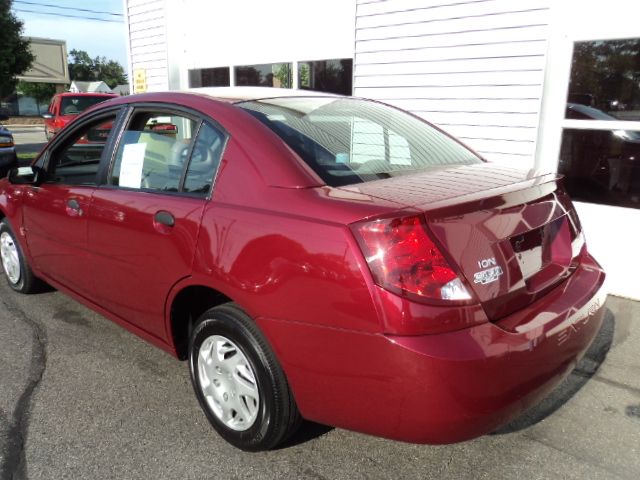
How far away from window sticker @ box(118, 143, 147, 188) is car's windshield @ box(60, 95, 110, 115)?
1316 cm

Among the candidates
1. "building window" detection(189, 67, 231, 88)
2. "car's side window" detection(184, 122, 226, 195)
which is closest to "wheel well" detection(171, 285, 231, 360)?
"car's side window" detection(184, 122, 226, 195)

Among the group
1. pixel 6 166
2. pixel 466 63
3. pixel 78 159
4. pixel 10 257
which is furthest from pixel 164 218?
pixel 6 166

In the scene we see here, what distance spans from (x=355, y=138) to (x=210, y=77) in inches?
286

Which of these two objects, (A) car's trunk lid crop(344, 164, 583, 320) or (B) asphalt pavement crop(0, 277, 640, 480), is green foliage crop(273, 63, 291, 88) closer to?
(B) asphalt pavement crop(0, 277, 640, 480)

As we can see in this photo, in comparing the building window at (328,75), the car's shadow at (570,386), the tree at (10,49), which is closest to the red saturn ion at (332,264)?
the car's shadow at (570,386)

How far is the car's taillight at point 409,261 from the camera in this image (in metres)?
1.91

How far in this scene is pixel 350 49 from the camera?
22.6 feet

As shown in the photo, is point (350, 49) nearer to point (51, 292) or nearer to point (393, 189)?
point (51, 292)

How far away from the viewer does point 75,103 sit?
1530cm

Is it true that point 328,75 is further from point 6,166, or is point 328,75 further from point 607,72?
point 6,166

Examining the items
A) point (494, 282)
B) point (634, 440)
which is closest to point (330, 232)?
point (494, 282)

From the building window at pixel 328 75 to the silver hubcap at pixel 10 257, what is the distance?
13.8 ft

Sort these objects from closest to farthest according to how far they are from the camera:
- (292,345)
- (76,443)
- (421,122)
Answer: (292,345)
(76,443)
(421,122)

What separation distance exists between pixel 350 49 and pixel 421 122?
391 centimetres
